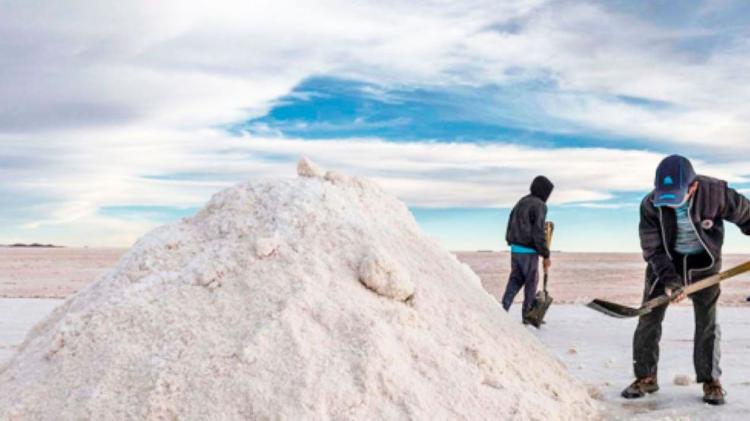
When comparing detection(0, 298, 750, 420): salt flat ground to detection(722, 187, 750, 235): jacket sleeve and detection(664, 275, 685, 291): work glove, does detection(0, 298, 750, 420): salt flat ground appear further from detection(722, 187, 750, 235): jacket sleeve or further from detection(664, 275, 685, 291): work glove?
detection(722, 187, 750, 235): jacket sleeve

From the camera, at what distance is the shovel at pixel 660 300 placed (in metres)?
4.96

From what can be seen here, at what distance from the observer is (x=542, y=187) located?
8688 millimetres

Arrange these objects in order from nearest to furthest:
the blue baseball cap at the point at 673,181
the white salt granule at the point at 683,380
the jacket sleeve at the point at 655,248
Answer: the blue baseball cap at the point at 673,181 → the jacket sleeve at the point at 655,248 → the white salt granule at the point at 683,380

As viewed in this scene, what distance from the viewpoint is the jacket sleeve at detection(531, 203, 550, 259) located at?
8500 mm

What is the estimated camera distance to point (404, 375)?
3771 mm

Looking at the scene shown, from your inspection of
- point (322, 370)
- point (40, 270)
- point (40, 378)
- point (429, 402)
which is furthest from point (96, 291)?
point (40, 270)

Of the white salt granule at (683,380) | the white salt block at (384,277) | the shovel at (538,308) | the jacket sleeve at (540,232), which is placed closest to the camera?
the white salt block at (384,277)

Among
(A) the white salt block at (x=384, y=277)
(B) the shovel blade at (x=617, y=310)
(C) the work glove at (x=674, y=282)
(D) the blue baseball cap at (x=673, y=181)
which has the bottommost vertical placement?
(B) the shovel blade at (x=617, y=310)

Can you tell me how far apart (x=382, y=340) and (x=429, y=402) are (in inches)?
15.5

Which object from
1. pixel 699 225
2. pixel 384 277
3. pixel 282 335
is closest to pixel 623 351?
pixel 699 225

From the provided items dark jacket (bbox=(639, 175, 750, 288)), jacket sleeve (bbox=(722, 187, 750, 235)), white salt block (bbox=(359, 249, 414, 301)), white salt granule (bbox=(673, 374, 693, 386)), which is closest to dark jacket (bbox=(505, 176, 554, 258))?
white salt granule (bbox=(673, 374, 693, 386))

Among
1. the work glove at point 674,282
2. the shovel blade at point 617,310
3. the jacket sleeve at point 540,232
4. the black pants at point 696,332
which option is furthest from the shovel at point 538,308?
the work glove at point 674,282

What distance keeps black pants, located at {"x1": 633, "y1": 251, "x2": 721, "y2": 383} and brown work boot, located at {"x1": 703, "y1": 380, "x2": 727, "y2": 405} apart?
38mm

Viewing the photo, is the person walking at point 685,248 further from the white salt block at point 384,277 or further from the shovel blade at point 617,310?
the white salt block at point 384,277
